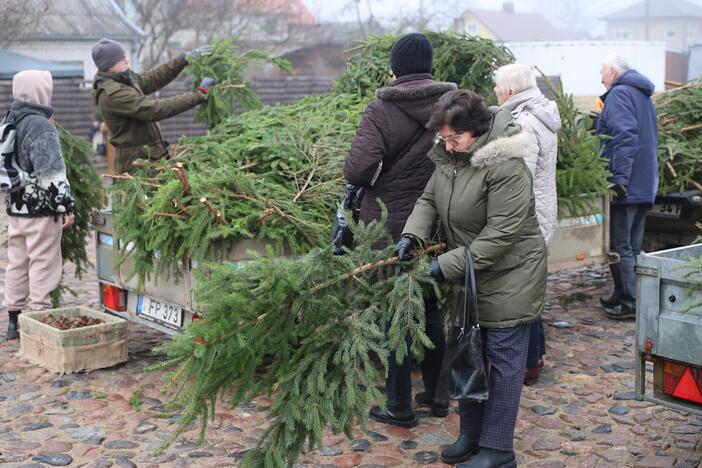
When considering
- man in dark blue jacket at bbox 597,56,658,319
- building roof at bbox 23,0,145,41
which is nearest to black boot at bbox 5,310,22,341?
man in dark blue jacket at bbox 597,56,658,319

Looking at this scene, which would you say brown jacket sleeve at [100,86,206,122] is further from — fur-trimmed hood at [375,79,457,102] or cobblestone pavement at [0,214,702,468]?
fur-trimmed hood at [375,79,457,102]

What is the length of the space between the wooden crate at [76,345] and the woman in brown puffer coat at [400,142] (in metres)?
2.35

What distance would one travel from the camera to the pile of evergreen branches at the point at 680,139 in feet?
27.9

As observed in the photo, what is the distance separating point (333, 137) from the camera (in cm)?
720

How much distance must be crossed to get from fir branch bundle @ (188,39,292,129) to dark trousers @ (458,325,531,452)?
13.8ft

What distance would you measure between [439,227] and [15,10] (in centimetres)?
2047

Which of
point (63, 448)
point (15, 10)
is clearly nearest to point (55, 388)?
point (63, 448)

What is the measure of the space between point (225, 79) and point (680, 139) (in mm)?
4254

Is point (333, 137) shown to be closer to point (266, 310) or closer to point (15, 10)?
point (266, 310)

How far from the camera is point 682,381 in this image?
4.63 meters

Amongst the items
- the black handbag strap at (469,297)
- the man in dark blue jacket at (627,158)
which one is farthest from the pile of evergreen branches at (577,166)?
the black handbag strap at (469,297)

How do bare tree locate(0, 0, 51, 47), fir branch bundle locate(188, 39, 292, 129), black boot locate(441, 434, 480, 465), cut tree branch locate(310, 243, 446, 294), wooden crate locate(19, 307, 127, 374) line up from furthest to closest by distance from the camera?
bare tree locate(0, 0, 51, 47), fir branch bundle locate(188, 39, 292, 129), wooden crate locate(19, 307, 127, 374), black boot locate(441, 434, 480, 465), cut tree branch locate(310, 243, 446, 294)

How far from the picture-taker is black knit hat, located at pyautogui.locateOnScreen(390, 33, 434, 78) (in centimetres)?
554

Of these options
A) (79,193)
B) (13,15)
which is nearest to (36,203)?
(79,193)
